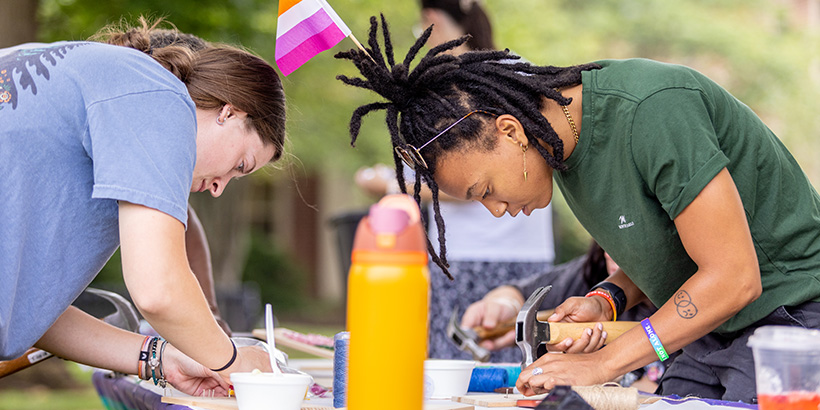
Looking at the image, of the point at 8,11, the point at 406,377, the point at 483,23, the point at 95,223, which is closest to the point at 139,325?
the point at 95,223

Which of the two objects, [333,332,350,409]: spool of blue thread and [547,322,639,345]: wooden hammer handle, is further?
[547,322,639,345]: wooden hammer handle

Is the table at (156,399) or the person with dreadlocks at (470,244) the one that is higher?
the person with dreadlocks at (470,244)

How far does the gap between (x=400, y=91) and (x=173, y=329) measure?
86 cm

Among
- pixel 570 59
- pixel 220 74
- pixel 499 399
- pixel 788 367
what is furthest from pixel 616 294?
pixel 570 59

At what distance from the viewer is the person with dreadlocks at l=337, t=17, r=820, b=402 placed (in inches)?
68.0

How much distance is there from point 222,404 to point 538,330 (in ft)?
2.64

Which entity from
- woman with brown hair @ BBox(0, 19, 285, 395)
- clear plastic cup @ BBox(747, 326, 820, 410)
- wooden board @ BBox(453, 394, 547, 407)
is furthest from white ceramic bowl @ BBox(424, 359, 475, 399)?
clear plastic cup @ BBox(747, 326, 820, 410)

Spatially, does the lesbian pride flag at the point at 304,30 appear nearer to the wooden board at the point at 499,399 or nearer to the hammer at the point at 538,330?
the hammer at the point at 538,330

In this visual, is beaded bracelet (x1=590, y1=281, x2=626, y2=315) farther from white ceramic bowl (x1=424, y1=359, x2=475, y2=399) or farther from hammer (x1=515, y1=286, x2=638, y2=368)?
white ceramic bowl (x1=424, y1=359, x2=475, y2=399)

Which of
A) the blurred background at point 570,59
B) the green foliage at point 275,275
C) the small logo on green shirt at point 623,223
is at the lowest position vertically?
the green foliage at point 275,275

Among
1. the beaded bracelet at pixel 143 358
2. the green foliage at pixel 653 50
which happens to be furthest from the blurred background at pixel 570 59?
the beaded bracelet at pixel 143 358

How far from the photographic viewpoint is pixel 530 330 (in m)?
1.92

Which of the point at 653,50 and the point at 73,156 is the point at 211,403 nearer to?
the point at 73,156

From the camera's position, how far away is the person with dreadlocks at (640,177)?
173 centimetres
